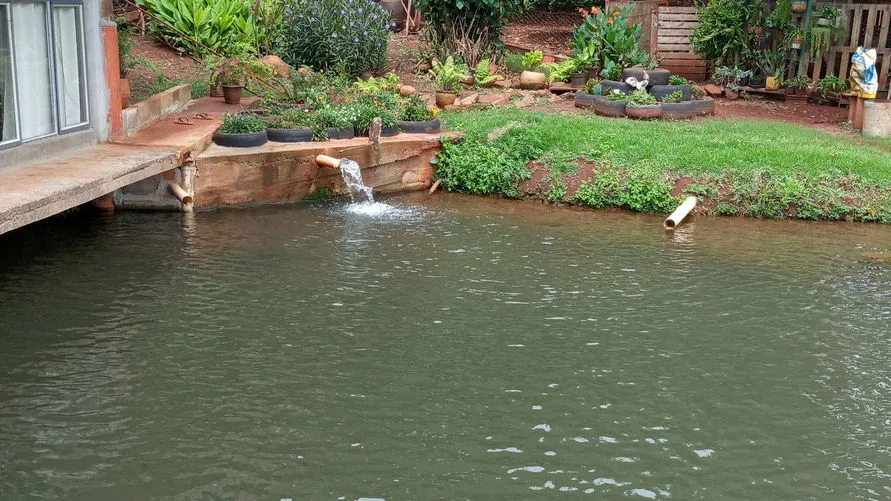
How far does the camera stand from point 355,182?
13984 millimetres

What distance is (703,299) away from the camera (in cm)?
988

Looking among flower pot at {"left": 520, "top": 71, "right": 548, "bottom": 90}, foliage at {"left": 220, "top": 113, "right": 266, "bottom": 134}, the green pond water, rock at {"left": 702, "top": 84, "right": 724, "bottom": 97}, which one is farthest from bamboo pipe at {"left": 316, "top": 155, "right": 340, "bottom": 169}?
rock at {"left": 702, "top": 84, "right": 724, "bottom": 97}

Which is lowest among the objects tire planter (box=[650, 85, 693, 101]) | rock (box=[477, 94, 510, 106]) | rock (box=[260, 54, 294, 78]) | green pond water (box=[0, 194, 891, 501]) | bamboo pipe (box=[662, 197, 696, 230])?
green pond water (box=[0, 194, 891, 501])

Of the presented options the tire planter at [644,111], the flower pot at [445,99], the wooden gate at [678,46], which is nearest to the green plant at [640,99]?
the tire planter at [644,111]

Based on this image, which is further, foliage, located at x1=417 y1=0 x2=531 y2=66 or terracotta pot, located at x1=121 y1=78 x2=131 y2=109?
foliage, located at x1=417 y1=0 x2=531 y2=66

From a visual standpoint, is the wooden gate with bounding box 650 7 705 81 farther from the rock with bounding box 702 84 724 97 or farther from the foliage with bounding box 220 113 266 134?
the foliage with bounding box 220 113 266 134

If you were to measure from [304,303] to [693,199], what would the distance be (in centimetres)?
592

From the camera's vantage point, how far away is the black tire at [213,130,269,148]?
13.5 meters

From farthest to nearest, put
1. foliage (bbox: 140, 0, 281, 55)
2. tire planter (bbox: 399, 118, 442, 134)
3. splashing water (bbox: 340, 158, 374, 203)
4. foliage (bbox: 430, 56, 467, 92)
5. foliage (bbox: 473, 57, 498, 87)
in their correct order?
foliage (bbox: 140, 0, 281, 55), foliage (bbox: 473, 57, 498, 87), foliage (bbox: 430, 56, 467, 92), tire planter (bbox: 399, 118, 442, 134), splashing water (bbox: 340, 158, 374, 203)

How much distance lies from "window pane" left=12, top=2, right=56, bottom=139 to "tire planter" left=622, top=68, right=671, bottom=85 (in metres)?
9.86

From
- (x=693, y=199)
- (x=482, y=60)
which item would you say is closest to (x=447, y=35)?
(x=482, y=60)

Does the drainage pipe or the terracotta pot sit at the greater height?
the terracotta pot

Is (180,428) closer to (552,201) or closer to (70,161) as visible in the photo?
(70,161)


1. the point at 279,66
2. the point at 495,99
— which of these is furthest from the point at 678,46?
the point at 279,66
